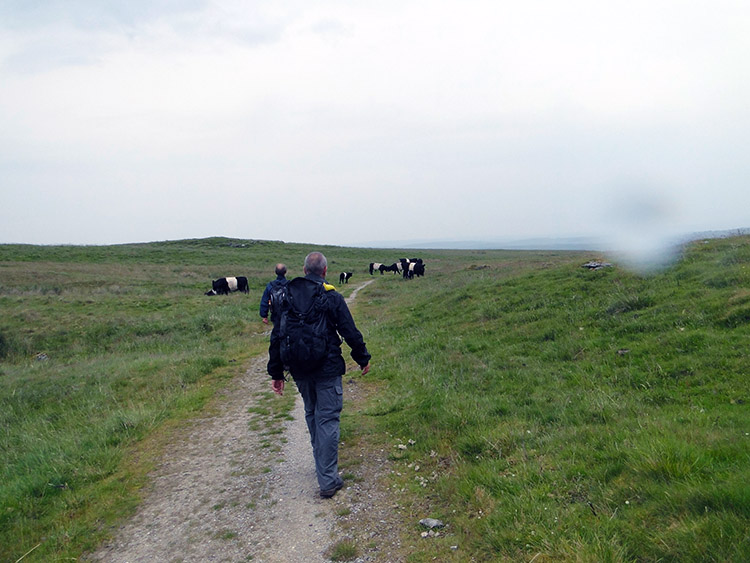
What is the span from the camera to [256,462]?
6.22 meters

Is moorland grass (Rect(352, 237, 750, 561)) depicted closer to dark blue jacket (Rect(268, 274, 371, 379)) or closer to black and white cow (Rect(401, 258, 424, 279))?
dark blue jacket (Rect(268, 274, 371, 379))

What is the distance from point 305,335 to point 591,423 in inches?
138

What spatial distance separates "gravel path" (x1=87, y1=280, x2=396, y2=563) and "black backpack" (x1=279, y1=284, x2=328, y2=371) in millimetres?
1440

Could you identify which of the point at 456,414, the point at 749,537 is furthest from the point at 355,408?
the point at 749,537

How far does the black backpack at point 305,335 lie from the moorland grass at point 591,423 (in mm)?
1777

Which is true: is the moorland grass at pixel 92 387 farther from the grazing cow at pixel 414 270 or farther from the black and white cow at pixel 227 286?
the grazing cow at pixel 414 270

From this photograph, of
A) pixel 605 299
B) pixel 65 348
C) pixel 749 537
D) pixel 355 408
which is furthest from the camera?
pixel 65 348

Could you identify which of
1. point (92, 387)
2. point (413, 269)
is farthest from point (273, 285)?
point (413, 269)

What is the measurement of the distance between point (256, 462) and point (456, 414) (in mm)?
2640

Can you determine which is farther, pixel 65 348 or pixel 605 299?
pixel 65 348

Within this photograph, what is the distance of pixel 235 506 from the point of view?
5.12 m

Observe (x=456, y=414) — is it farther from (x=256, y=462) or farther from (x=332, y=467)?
(x=256, y=462)

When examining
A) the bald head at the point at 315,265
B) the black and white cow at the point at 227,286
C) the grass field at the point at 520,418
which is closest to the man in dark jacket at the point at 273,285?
the grass field at the point at 520,418

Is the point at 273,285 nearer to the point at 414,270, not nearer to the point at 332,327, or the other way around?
the point at 332,327
